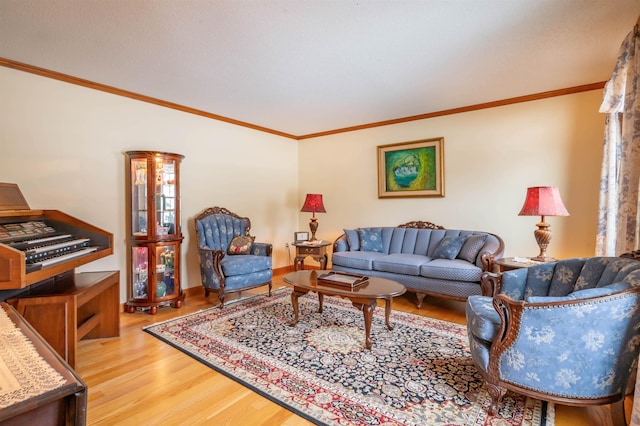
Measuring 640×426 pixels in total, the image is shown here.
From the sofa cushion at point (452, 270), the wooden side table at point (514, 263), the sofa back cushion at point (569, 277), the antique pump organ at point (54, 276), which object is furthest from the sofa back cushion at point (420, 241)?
the antique pump organ at point (54, 276)

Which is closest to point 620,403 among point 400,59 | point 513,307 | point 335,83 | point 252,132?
point 513,307

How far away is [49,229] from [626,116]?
14.2ft

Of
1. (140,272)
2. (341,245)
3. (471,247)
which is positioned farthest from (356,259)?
(140,272)

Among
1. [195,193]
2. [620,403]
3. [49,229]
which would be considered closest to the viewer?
[620,403]

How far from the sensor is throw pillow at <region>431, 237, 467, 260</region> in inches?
145

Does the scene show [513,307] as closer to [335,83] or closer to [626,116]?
[626,116]

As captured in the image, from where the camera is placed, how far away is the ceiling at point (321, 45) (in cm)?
204

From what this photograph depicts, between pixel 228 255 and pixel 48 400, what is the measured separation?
3.34 metres

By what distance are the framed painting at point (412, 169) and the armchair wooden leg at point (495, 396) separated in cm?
292

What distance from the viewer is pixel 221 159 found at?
4461mm

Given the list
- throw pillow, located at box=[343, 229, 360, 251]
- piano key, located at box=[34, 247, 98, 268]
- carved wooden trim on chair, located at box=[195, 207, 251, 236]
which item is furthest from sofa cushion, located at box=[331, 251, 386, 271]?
piano key, located at box=[34, 247, 98, 268]

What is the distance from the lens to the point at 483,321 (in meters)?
1.79

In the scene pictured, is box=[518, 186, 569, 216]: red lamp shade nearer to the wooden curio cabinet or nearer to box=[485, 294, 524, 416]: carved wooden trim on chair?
box=[485, 294, 524, 416]: carved wooden trim on chair

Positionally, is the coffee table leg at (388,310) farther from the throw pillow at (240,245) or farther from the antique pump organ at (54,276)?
the antique pump organ at (54,276)
